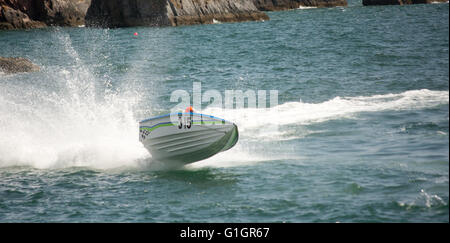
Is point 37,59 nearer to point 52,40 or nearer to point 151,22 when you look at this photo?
point 52,40

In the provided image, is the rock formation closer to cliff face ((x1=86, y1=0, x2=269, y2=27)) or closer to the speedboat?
the speedboat

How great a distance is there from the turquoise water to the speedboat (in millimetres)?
501

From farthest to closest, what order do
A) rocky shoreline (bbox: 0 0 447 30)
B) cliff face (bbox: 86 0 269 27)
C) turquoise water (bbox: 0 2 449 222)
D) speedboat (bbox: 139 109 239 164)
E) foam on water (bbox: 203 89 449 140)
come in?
rocky shoreline (bbox: 0 0 447 30) < cliff face (bbox: 86 0 269 27) < foam on water (bbox: 203 89 449 140) < speedboat (bbox: 139 109 239 164) < turquoise water (bbox: 0 2 449 222)

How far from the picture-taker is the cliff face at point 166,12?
220 feet

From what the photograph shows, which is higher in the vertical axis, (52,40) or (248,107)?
(52,40)

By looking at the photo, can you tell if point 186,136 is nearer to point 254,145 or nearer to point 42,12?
point 254,145

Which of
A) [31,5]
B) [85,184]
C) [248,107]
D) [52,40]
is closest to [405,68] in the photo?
[248,107]

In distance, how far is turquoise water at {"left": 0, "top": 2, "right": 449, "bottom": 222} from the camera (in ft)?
38.7

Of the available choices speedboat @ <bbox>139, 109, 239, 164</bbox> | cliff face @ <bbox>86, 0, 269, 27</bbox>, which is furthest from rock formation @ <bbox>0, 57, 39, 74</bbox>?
cliff face @ <bbox>86, 0, 269, 27</bbox>

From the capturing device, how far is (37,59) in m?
38.4

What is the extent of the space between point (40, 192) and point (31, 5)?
6854 cm

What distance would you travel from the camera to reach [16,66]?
31.9 metres

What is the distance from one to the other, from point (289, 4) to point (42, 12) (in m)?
47.3

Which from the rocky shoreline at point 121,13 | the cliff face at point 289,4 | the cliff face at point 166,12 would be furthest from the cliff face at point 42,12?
the cliff face at point 289,4
